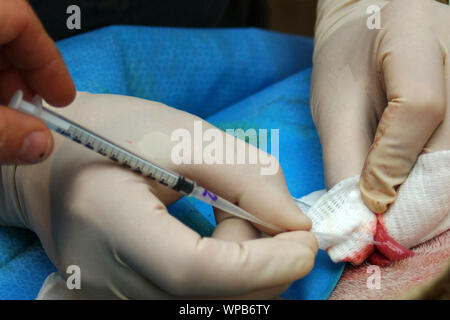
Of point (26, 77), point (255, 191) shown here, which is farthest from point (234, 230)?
point (26, 77)

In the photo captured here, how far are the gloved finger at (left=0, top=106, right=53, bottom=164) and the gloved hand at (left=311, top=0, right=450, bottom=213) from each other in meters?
0.41

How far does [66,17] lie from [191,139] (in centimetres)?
59

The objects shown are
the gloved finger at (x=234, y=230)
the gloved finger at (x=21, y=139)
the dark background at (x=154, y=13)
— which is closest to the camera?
the gloved finger at (x=21, y=139)

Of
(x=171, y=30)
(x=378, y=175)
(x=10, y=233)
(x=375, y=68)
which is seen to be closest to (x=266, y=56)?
(x=171, y=30)

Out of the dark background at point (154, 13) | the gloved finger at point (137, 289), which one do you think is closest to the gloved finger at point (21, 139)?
the gloved finger at point (137, 289)

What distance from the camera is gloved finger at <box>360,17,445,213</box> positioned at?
0.59 metres

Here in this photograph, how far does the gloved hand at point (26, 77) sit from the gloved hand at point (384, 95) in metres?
0.39

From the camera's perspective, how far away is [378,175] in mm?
606

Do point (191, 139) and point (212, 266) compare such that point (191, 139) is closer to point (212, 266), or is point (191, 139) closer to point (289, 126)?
point (212, 266)

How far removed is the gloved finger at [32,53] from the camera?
18.0 inches

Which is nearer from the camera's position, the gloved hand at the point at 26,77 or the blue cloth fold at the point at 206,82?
the gloved hand at the point at 26,77

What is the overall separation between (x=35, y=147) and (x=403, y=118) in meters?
0.44

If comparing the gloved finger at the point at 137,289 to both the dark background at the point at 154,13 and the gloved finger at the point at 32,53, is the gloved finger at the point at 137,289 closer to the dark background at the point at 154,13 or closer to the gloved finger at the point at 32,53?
the gloved finger at the point at 32,53

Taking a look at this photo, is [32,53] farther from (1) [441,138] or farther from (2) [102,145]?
(1) [441,138]
